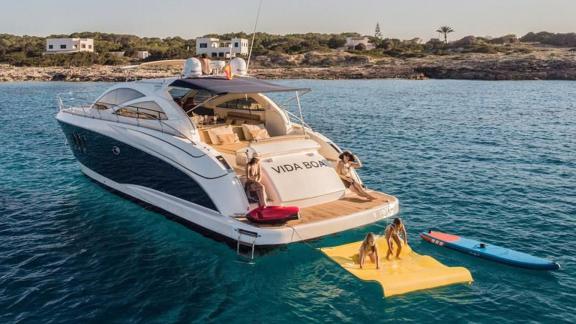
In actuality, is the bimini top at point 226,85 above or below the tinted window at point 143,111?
above

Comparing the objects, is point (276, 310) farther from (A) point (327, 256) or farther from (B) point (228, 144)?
(B) point (228, 144)

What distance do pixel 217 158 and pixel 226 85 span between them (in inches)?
105

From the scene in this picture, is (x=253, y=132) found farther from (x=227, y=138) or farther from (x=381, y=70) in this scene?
(x=381, y=70)

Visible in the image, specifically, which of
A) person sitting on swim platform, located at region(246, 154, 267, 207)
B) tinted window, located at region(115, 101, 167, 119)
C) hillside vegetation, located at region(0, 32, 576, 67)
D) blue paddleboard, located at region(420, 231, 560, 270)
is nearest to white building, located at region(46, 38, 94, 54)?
hillside vegetation, located at region(0, 32, 576, 67)

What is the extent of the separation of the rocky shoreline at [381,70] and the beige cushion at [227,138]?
68.1m

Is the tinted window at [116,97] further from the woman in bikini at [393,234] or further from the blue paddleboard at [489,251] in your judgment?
the blue paddleboard at [489,251]

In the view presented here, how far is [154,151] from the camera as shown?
43.5 feet

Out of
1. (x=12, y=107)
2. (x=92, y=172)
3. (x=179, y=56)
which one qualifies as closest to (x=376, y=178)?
(x=92, y=172)

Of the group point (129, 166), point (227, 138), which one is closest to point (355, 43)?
point (227, 138)

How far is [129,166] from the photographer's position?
14.5m

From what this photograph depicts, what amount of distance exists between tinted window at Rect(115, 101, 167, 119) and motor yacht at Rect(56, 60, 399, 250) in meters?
0.03

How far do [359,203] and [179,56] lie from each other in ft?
319

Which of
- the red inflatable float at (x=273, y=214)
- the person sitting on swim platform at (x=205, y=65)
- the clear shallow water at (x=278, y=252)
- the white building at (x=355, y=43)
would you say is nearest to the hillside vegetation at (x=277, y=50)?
the white building at (x=355, y=43)

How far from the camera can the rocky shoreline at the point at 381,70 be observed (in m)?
84.8
